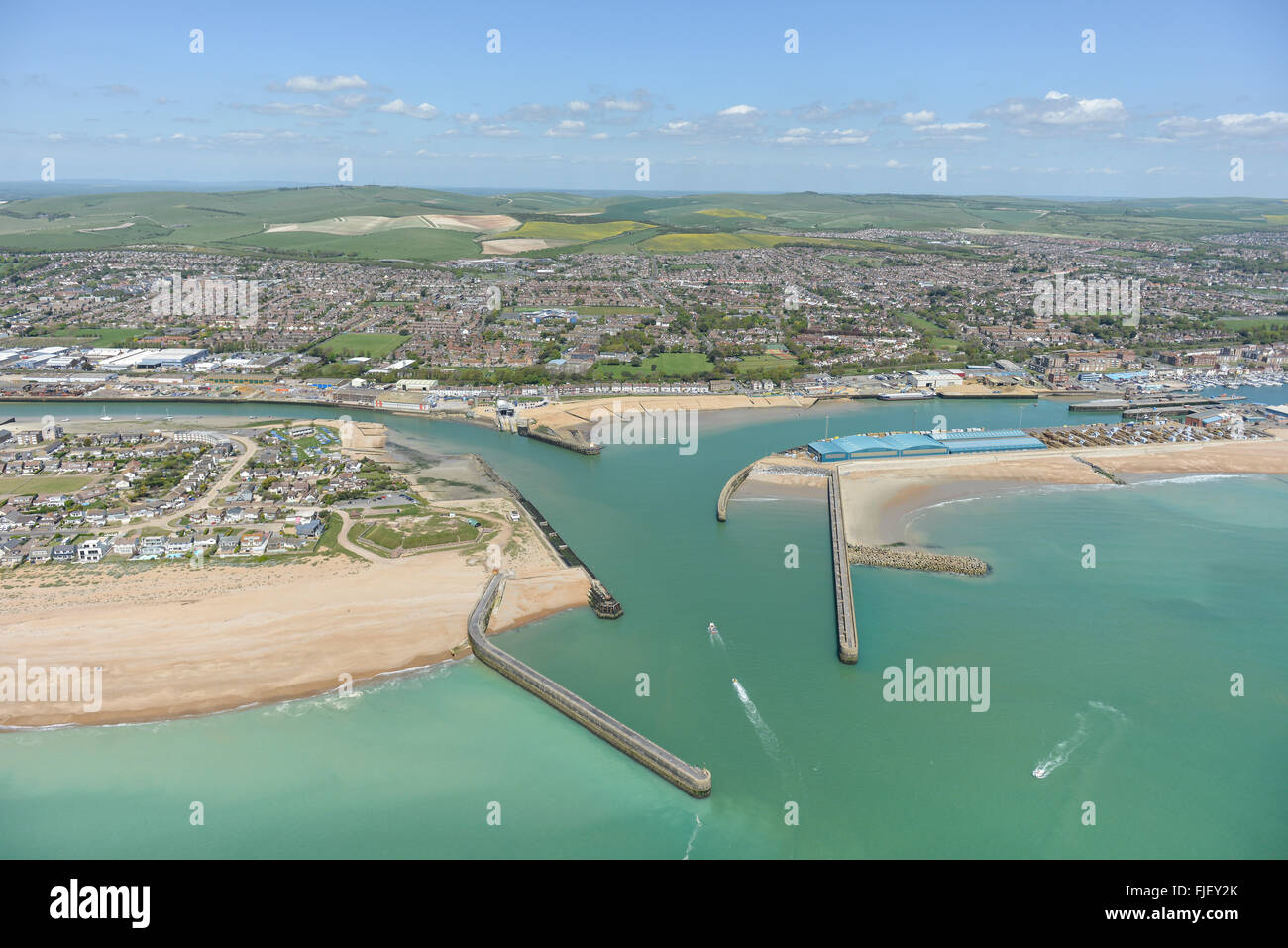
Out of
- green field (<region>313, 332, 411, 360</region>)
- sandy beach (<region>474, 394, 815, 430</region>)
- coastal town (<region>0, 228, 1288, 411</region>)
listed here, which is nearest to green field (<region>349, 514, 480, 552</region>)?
sandy beach (<region>474, 394, 815, 430</region>)

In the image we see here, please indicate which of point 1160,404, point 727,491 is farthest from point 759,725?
point 1160,404

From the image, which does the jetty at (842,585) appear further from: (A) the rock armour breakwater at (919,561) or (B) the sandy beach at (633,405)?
(B) the sandy beach at (633,405)

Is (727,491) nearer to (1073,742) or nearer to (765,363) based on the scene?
(1073,742)

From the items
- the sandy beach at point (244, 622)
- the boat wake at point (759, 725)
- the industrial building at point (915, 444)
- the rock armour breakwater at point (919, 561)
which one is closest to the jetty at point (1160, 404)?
the industrial building at point (915, 444)

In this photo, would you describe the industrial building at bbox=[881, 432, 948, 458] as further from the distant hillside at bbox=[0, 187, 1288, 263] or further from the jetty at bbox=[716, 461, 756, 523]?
the distant hillside at bbox=[0, 187, 1288, 263]

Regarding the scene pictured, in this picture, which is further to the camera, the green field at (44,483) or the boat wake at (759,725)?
the green field at (44,483)

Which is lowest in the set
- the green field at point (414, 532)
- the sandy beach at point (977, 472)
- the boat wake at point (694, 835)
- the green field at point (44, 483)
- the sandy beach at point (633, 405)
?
the boat wake at point (694, 835)
